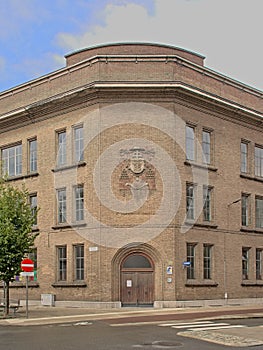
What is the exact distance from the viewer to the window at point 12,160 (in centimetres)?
4303

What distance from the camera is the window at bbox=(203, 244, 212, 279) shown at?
3850 centimetres

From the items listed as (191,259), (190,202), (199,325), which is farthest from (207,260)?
(199,325)

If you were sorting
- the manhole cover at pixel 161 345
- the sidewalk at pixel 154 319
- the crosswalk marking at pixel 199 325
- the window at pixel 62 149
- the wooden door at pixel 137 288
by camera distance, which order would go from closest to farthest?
the manhole cover at pixel 161 345 < the sidewalk at pixel 154 319 < the crosswalk marking at pixel 199 325 < the wooden door at pixel 137 288 < the window at pixel 62 149

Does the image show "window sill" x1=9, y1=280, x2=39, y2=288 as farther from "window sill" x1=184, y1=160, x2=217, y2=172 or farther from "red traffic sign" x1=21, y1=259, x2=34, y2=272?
"window sill" x1=184, y1=160, x2=217, y2=172

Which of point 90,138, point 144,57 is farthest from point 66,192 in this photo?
point 144,57

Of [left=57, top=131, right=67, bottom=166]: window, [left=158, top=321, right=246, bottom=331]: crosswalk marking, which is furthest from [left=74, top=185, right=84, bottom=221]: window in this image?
[left=158, top=321, right=246, bottom=331]: crosswalk marking

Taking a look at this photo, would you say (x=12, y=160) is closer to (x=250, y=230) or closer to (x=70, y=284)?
(x=70, y=284)

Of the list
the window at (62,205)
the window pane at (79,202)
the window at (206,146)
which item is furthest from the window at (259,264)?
the window at (62,205)

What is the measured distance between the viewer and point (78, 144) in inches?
1512

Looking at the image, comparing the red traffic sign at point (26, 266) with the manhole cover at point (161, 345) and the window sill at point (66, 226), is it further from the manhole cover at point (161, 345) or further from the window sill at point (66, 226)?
the manhole cover at point (161, 345)

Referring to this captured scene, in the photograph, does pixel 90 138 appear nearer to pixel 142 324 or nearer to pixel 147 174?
pixel 147 174

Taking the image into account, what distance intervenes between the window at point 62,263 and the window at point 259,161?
1493 centimetres

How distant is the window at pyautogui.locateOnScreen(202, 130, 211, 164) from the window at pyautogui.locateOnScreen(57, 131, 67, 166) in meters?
8.76

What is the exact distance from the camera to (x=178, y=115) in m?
37.5
